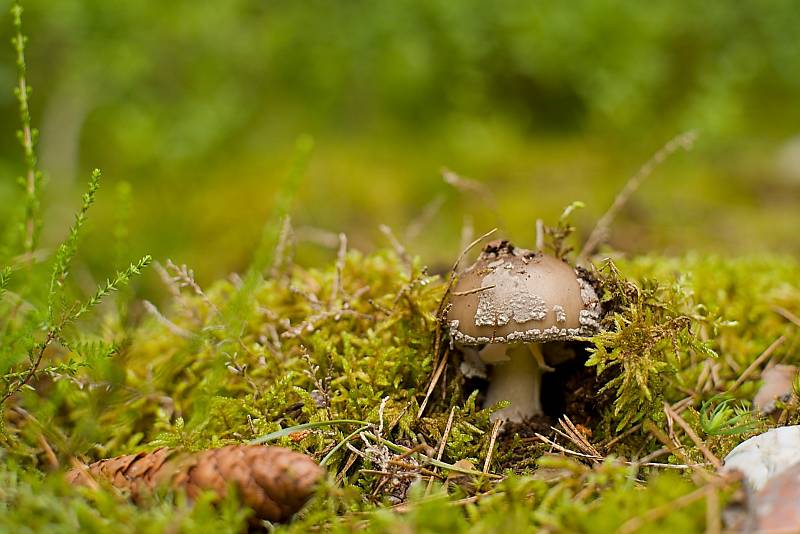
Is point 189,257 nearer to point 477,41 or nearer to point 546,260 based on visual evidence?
point 477,41

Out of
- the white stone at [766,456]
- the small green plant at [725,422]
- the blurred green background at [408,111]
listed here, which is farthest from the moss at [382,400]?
the blurred green background at [408,111]

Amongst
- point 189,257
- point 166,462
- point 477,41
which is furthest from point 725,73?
point 166,462

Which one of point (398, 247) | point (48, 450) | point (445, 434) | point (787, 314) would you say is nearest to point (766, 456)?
point (445, 434)

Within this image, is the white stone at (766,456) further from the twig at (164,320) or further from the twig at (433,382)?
the twig at (164,320)

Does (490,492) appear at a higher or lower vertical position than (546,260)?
lower

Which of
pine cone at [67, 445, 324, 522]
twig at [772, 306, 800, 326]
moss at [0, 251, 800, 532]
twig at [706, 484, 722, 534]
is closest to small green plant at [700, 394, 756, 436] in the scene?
moss at [0, 251, 800, 532]

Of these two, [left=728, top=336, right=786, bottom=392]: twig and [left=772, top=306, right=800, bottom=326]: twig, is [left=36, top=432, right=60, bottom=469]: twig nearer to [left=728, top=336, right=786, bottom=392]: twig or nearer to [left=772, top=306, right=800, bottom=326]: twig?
[left=728, top=336, right=786, bottom=392]: twig

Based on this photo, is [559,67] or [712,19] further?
[712,19]
